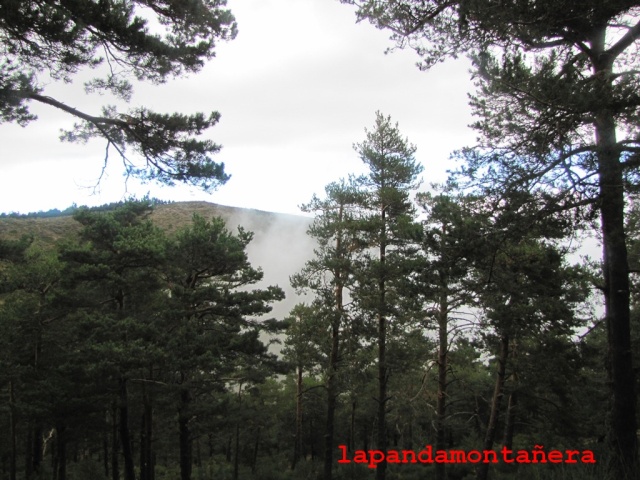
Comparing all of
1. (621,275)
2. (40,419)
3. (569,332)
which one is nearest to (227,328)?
(40,419)

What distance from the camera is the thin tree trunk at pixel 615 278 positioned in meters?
5.32

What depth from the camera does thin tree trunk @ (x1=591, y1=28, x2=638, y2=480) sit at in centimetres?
532

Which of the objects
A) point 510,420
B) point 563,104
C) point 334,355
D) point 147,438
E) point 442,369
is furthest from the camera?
Result: point 334,355

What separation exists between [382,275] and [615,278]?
27.7 feet

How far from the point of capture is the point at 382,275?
14312mm

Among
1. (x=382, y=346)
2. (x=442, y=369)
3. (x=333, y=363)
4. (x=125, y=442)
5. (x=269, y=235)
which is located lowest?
(x=125, y=442)

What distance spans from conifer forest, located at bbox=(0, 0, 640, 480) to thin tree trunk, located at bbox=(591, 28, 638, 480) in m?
0.03

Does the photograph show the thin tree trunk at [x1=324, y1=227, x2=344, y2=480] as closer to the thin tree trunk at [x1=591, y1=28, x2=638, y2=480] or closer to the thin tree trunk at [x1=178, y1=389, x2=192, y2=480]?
the thin tree trunk at [x1=178, y1=389, x2=192, y2=480]

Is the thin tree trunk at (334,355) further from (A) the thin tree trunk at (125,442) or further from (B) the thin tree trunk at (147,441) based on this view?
(A) the thin tree trunk at (125,442)

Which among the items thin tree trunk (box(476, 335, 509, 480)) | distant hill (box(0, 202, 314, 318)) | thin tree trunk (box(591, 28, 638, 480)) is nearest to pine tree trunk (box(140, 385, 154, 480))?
thin tree trunk (box(476, 335, 509, 480))

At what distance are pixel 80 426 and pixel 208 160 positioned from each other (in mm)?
16731

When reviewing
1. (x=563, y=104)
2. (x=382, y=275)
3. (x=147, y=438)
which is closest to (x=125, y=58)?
(x=563, y=104)

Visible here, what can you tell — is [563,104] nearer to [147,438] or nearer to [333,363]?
[333,363]

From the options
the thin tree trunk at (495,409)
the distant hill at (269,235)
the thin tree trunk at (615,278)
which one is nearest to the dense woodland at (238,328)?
the thin tree trunk at (495,409)
